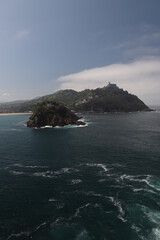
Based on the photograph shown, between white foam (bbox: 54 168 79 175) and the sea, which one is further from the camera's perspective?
white foam (bbox: 54 168 79 175)

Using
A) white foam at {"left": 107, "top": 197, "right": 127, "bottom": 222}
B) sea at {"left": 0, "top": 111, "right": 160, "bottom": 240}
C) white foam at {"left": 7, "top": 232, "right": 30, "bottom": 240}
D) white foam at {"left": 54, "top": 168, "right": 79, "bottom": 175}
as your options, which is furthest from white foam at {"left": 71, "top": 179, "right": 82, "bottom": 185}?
white foam at {"left": 7, "top": 232, "right": 30, "bottom": 240}

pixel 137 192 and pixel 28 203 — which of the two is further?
pixel 137 192

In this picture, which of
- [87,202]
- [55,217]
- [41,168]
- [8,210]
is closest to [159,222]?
[87,202]

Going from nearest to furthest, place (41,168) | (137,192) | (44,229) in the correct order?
(44,229) < (137,192) < (41,168)

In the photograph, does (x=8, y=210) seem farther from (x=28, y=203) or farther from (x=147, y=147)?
(x=147, y=147)

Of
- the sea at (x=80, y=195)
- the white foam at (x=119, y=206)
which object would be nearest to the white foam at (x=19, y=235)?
the sea at (x=80, y=195)

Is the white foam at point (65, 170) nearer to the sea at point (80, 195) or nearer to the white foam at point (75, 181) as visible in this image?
the sea at point (80, 195)

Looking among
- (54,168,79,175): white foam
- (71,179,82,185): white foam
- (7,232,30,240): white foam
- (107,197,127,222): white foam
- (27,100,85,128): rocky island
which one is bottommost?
(7,232,30,240): white foam

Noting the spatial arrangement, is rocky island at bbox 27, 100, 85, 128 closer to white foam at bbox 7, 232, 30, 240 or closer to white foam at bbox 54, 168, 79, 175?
white foam at bbox 54, 168, 79, 175
